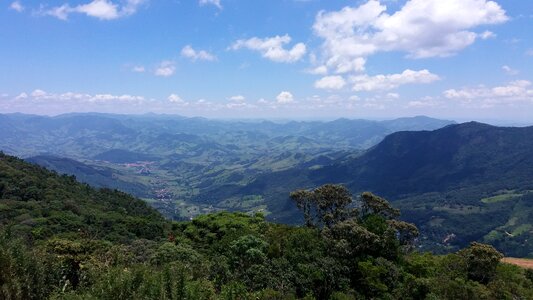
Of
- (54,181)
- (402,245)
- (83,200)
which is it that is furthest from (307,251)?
(54,181)

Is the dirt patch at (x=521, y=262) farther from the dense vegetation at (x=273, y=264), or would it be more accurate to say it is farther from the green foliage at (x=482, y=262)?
the green foliage at (x=482, y=262)

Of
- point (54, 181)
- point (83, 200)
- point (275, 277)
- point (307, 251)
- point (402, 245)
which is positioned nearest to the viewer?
point (275, 277)

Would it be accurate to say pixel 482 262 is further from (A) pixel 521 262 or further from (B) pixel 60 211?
(B) pixel 60 211

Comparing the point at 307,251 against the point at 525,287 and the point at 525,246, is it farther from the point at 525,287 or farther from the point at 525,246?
the point at 525,246

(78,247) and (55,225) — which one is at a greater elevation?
(78,247)

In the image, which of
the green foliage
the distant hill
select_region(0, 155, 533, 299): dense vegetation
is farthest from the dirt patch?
the distant hill

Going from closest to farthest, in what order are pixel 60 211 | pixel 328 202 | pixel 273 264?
pixel 273 264, pixel 328 202, pixel 60 211

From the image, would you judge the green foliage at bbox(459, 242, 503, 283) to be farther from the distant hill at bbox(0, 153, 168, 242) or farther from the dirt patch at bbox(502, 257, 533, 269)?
the distant hill at bbox(0, 153, 168, 242)

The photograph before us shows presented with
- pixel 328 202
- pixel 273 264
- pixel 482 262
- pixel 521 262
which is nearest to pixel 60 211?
pixel 328 202
